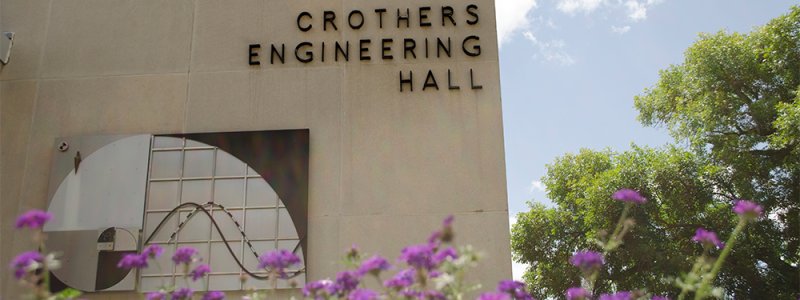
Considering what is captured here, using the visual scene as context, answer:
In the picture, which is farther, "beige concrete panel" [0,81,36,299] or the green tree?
the green tree

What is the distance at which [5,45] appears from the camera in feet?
16.0

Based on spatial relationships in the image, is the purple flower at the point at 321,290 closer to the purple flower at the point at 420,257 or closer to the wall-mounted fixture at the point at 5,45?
the purple flower at the point at 420,257

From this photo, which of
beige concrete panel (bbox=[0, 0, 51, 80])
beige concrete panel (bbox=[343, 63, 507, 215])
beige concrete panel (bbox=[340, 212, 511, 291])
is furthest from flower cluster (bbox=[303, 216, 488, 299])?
beige concrete panel (bbox=[0, 0, 51, 80])

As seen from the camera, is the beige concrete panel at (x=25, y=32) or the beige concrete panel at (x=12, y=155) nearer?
the beige concrete panel at (x=12, y=155)

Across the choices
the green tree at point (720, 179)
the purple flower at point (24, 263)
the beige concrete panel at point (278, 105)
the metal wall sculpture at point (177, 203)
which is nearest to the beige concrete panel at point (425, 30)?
the beige concrete panel at point (278, 105)

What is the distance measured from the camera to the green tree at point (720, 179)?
10367 mm

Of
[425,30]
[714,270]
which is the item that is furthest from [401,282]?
[425,30]

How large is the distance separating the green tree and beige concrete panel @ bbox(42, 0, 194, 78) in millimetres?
7792

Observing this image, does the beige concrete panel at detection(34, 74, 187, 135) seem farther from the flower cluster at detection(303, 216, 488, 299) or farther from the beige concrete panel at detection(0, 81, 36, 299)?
the flower cluster at detection(303, 216, 488, 299)

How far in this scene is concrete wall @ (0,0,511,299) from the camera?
4.28 meters

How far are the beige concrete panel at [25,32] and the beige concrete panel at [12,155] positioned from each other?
90 mm

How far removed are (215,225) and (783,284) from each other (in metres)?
9.31

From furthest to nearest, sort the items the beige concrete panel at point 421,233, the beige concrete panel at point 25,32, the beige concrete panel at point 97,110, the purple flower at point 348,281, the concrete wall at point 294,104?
the beige concrete panel at point 25,32
the beige concrete panel at point 97,110
the concrete wall at point 294,104
the beige concrete panel at point 421,233
the purple flower at point 348,281

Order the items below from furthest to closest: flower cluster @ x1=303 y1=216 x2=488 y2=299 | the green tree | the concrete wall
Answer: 1. the green tree
2. the concrete wall
3. flower cluster @ x1=303 y1=216 x2=488 y2=299
